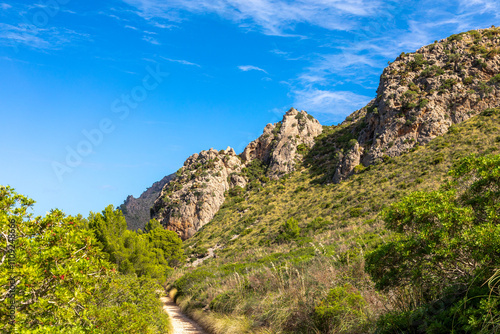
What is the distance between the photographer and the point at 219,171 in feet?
230

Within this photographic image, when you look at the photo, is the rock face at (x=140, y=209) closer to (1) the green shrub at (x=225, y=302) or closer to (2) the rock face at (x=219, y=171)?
(2) the rock face at (x=219, y=171)

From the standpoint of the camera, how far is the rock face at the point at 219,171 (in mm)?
63312

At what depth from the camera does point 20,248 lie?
4516 mm

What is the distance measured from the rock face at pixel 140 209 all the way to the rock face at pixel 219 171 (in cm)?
2370

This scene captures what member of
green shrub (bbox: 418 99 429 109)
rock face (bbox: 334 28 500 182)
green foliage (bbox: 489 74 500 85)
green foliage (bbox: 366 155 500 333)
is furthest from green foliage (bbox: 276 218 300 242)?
green foliage (bbox: 489 74 500 85)

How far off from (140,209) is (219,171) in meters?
59.6

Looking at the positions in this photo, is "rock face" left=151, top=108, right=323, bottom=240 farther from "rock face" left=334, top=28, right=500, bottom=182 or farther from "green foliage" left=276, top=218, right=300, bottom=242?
"green foliage" left=276, top=218, right=300, bottom=242

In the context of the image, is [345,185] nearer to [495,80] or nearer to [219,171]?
[495,80]

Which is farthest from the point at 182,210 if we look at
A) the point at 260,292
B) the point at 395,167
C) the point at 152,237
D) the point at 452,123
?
the point at 260,292

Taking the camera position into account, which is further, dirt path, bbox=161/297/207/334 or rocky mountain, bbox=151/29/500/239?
rocky mountain, bbox=151/29/500/239

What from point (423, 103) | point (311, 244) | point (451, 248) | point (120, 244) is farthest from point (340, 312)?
point (423, 103)

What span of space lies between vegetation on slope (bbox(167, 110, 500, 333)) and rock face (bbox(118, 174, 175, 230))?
130ft

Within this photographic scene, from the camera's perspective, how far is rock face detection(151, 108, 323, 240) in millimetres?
63312

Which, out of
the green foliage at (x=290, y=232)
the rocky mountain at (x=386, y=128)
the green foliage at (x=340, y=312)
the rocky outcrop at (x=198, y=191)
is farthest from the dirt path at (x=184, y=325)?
the rocky outcrop at (x=198, y=191)
